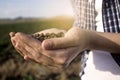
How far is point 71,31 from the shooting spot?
991mm

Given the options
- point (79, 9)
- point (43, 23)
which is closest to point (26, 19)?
point (43, 23)

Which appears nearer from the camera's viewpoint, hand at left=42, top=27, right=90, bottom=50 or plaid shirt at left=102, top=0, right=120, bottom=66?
hand at left=42, top=27, right=90, bottom=50

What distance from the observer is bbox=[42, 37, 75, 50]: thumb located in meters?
0.93

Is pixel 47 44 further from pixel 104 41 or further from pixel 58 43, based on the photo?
pixel 104 41

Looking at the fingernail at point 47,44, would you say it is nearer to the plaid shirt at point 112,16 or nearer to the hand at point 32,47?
the hand at point 32,47

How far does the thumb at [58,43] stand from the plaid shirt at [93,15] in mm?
241

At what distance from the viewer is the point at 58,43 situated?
0.94m

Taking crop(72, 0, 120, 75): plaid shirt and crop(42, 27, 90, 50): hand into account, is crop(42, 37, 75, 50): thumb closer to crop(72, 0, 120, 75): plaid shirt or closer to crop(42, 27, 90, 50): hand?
crop(42, 27, 90, 50): hand

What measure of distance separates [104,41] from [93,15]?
0.82 ft

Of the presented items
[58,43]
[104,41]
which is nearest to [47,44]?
[58,43]

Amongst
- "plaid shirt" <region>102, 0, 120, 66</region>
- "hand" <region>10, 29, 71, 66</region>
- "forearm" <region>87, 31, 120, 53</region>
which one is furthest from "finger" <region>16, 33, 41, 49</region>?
"plaid shirt" <region>102, 0, 120, 66</region>

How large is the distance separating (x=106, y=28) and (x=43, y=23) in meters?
6.45

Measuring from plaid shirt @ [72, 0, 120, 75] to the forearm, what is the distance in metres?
0.09

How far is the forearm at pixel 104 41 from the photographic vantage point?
1.03 meters
